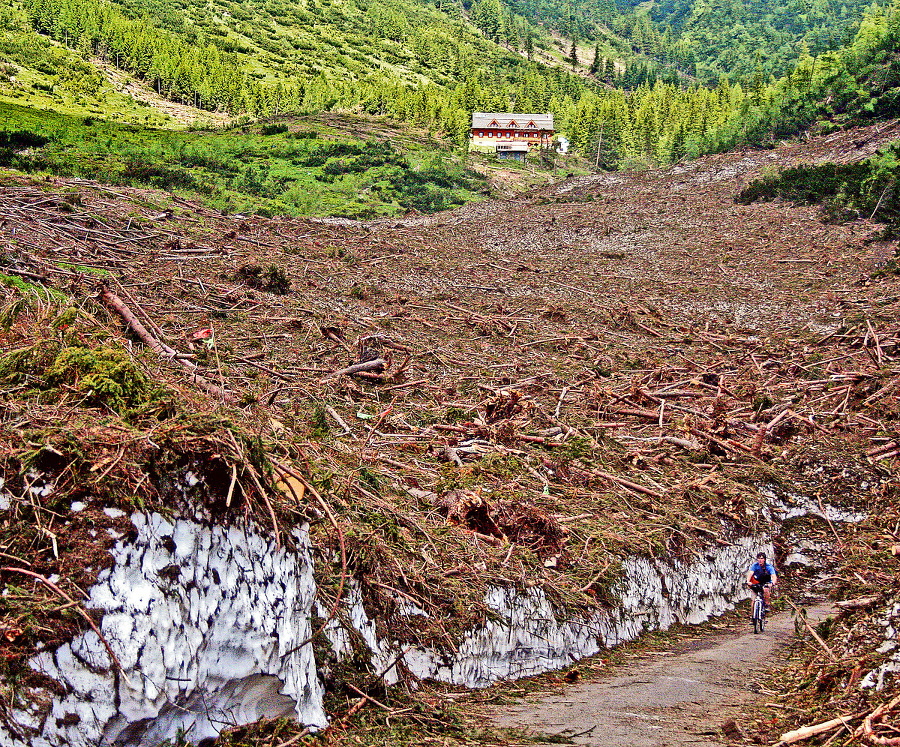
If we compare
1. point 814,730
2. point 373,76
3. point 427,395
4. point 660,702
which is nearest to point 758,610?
point 660,702

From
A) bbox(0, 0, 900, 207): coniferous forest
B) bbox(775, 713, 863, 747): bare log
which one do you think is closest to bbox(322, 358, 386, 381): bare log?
bbox(775, 713, 863, 747): bare log

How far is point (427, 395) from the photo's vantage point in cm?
1348

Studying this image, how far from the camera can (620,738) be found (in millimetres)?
6441

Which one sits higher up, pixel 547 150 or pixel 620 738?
pixel 547 150

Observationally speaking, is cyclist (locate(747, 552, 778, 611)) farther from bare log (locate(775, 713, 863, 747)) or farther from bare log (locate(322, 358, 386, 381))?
bare log (locate(322, 358, 386, 381))

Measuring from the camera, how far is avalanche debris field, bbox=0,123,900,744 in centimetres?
517

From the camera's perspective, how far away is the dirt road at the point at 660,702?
6555mm

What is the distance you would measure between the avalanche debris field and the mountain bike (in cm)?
98

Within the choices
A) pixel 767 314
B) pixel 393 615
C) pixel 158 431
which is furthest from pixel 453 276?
pixel 158 431

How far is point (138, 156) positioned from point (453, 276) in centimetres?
1962

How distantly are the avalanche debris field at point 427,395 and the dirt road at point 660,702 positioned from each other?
0.98 metres

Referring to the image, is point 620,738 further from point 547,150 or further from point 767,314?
point 547,150

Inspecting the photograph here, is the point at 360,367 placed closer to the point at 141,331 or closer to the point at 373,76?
the point at 141,331

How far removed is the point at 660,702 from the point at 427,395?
6.90 metres
